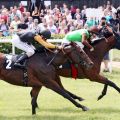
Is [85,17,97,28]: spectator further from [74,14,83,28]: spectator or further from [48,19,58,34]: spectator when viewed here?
[48,19,58,34]: spectator

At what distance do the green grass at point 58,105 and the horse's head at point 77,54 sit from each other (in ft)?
3.45

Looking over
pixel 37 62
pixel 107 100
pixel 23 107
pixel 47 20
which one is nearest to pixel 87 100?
pixel 107 100

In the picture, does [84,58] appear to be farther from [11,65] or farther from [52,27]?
[52,27]

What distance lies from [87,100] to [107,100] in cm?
48

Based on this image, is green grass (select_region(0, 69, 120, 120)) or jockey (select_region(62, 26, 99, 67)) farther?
jockey (select_region(62, 26, 99, 67))

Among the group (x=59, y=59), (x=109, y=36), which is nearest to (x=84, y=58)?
(x=59, y=59)

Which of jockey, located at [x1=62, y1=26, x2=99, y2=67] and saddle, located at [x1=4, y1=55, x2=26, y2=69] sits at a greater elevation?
jockey, located at [x1=62, y1=26, x2=99, y2=67]

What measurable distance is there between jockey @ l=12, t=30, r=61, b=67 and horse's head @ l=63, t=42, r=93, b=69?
22 centimetres

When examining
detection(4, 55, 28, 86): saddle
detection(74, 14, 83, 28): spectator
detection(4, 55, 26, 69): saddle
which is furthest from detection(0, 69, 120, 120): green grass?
detection(74, 14, 83, 28): spectator

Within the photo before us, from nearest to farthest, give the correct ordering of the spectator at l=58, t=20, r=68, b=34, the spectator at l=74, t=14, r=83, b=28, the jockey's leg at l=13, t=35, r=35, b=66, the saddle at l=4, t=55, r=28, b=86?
the saddle at l=4, t=55, r=28, b=86
the jockey's leg at l=13, t=35, r=35, b=66
the spectator at l=58, t=20, r=68, b=34
the spectator at l=74, t=14, r=83, b=28

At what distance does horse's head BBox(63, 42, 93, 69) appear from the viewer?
446 inches

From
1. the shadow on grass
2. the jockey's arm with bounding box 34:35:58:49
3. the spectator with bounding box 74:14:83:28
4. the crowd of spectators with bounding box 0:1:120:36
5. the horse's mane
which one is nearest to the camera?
the shadow on grass

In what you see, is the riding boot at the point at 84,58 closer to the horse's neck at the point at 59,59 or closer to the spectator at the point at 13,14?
the horse's neck at the point at 59,59

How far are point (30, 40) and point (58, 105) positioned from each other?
77.4 inches
